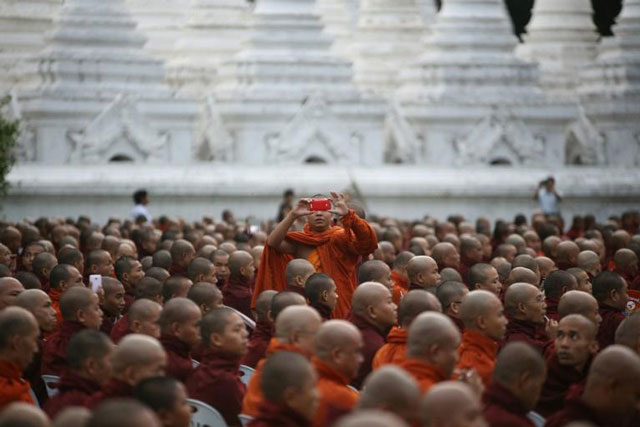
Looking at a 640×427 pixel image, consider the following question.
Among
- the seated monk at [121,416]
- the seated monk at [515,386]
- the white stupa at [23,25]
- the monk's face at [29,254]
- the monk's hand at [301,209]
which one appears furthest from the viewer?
the white stupa at [23,25]

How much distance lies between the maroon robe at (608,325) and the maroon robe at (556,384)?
6.48 ft

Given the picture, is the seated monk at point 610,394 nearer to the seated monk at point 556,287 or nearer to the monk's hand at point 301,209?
the seated monk at point 556,287

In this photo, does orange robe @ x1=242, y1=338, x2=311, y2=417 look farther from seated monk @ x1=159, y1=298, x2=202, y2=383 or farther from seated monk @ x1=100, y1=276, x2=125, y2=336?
seated monk @ x1=100, y1=276, x2=125, y2=336

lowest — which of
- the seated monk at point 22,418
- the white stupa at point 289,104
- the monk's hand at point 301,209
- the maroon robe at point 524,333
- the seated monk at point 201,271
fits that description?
the white stupa at point 289,104

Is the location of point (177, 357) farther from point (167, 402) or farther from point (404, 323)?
point (167, 402)

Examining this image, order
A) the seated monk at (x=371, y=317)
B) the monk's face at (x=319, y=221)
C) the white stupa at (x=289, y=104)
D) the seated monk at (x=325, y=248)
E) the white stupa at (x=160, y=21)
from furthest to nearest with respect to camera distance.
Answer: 1. the white stupa at (x=160, y=21)
2. the white stupa at (x=289, y=104)
3. the monk's face at (x=319, y=221)
4. the seated monk at (x=325, y=248)
5. the seated monk at (x=371, y=317)

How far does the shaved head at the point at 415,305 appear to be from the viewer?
10070 mm

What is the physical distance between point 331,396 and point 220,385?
55.9 inches

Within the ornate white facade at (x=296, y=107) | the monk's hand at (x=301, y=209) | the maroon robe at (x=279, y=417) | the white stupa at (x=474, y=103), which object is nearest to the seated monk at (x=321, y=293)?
the monk's hand at (x=301, y=209)

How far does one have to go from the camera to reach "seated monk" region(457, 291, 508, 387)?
9.99 meters

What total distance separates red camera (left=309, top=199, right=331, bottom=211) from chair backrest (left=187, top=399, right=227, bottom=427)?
3.83 metres

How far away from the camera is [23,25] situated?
3184 centimetres

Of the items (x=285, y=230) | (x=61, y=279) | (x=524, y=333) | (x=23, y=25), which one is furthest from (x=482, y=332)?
(x=23, y=25)

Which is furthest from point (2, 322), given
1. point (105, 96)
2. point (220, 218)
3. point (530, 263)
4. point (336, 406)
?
point (105, 96)
